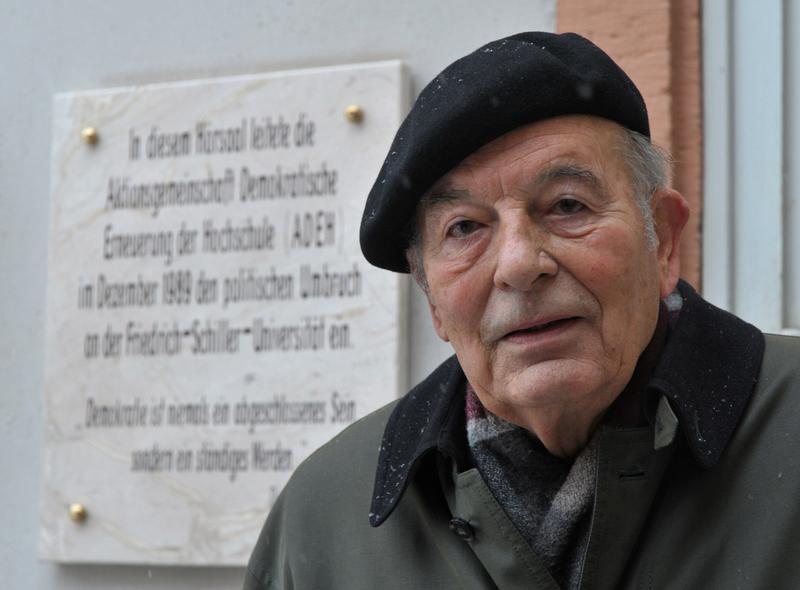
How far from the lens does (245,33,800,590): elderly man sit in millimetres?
2176

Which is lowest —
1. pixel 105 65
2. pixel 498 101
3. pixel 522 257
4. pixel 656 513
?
pixel 656 513

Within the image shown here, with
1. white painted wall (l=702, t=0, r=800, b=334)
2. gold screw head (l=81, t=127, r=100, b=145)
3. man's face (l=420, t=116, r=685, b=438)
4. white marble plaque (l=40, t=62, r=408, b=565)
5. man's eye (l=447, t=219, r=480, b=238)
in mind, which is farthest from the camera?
gold screw head (l=81, t=127, r=100, b=145)

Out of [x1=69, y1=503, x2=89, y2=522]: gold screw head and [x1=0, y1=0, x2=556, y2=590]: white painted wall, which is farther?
[x1=69, y1=503, x2=89, y2=522]: gold screw head

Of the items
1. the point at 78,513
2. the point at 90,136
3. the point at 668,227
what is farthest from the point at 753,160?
the point at 78,513

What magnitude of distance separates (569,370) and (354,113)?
6.85ft

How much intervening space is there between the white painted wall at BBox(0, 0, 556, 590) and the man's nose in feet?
5.95

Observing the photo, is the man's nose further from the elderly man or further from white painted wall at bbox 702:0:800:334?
white painted wall at bbox 702:0:800:334

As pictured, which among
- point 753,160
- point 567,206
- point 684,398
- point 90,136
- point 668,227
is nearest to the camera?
point 684,398

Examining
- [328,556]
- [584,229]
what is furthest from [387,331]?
[584,229]

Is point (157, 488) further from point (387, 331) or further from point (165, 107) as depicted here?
point (165, 107)

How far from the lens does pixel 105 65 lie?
4609 millimetres

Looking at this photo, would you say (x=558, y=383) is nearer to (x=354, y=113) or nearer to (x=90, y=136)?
(x=354, y=113)

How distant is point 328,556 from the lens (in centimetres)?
257

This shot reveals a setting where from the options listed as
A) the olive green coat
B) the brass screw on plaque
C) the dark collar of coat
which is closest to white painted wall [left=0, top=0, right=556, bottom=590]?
the brass screw on plaque
